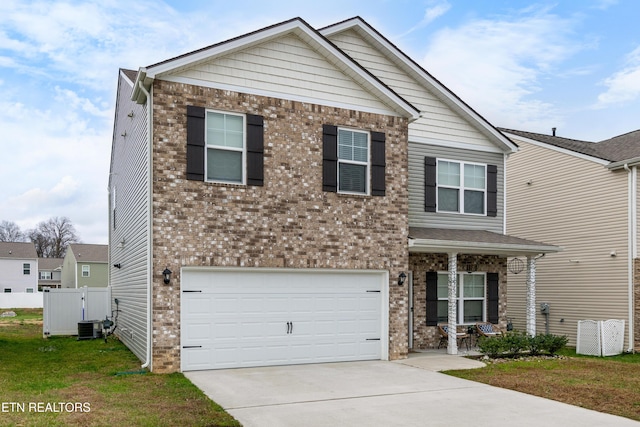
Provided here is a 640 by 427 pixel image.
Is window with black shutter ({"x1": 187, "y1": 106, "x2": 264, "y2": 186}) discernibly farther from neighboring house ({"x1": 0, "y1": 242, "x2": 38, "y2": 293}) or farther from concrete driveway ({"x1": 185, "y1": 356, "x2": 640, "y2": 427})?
neighboring house ({"x1": 0, "y1": 242, "x2": 38, "y2": 293})

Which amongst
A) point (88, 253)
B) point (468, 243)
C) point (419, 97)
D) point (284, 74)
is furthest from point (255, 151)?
point (88, 253)

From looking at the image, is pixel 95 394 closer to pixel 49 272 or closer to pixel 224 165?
pixel 224 165

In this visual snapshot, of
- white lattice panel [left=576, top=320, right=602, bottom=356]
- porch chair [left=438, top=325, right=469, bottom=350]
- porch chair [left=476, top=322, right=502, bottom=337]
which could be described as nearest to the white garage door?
porch chair [left=438, top=325, right=469, bottom=350]

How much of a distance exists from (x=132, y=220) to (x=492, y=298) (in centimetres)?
1005

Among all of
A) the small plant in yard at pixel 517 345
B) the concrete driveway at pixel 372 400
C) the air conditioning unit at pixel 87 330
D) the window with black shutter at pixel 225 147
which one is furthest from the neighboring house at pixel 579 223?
the air conditioning unit at pixel 87 330

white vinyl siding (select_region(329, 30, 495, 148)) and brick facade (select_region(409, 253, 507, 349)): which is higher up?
white vinyl siding (select_region(329, 30, 495, 148))

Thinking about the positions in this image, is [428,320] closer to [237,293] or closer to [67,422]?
[237,293]

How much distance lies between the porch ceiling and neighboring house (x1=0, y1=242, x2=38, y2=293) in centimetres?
4982

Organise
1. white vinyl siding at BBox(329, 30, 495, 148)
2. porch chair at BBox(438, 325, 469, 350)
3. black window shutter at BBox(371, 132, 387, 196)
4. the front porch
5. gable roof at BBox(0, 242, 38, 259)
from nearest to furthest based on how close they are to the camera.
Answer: black window shutter at BBox(371, 132, 387, 196) → the front porch → porch chair at BBox(438, 325, 469, 350) → white vinyl siding at BBox(329, 30, 495, 148) → gable roof at BBox(0, 242, 38, 259)

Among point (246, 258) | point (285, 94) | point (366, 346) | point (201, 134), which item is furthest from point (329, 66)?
point (366, 346)

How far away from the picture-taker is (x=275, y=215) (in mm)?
12141

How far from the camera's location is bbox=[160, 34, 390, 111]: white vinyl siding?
1185 centimetres

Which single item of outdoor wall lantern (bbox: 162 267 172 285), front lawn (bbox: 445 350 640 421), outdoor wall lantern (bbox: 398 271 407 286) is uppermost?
outdoor wall lantern (bbox: 162 267 172 285)

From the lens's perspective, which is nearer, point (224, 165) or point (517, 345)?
point (224, 165)
